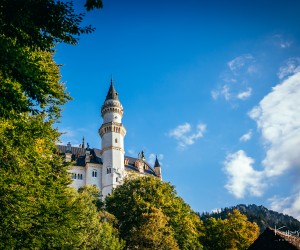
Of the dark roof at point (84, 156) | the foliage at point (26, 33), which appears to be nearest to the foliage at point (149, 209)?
the foliage at point (26, 33)

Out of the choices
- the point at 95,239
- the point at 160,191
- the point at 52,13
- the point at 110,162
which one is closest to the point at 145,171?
the point at 110,162

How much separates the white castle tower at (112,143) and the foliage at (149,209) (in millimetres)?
32750

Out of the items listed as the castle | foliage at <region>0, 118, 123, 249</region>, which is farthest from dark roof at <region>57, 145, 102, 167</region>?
foliage at <region>0, 118, 123, 249</region>

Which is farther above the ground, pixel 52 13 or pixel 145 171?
pixel 145 171

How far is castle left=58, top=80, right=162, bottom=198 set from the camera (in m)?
77.2

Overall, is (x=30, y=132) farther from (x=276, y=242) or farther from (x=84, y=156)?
(x=84, y=156)

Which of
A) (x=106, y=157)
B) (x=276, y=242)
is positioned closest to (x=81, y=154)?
(x=106, y=157)

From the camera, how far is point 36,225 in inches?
594

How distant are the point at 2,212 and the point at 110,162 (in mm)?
65063

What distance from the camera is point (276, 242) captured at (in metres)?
23.2

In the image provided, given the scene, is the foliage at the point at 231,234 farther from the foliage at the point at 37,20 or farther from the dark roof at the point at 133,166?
the foliage at the point at 37,20

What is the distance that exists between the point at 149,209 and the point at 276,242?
16365 mm

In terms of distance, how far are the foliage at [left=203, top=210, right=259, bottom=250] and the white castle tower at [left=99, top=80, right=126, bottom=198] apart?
94.2 feet

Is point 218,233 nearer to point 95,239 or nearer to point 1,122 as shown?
point 95,239
